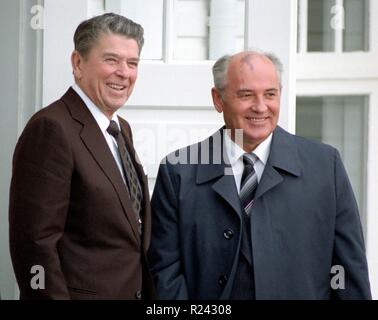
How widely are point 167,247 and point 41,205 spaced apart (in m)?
0.48

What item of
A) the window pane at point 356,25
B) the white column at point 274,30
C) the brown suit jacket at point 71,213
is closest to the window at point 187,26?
the white column at point 274,30

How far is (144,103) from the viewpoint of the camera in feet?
11.1

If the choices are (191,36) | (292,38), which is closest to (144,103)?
(191,36)

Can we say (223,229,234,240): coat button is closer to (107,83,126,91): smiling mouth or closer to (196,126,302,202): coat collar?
(196,126,302,202): coat collar

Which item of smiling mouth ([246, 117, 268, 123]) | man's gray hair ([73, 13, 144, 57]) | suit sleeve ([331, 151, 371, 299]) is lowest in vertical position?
suit sleeve ([331, 151, 371, 299])

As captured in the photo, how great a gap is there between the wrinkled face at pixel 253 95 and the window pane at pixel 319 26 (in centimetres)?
137

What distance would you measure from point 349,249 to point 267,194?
0.31 m

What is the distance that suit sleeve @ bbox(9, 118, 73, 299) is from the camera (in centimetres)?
237

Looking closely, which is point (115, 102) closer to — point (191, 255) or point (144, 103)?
point (191, 255)

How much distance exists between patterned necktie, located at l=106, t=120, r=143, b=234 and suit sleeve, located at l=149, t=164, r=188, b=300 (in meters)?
0.07

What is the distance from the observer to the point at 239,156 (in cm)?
268

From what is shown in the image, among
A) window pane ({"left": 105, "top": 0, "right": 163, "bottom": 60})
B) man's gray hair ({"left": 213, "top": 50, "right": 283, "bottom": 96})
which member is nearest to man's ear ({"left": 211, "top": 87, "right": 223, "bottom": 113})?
man's gray hair ({"left": 213, "top": 50, "right": 283, "bottom": 96})

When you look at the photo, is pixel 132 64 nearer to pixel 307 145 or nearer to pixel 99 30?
pixel 99 30

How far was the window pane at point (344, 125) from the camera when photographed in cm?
393
